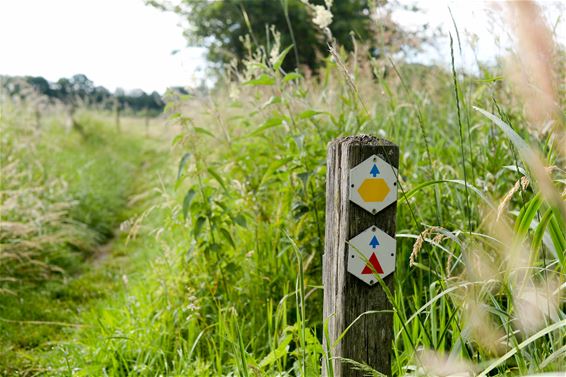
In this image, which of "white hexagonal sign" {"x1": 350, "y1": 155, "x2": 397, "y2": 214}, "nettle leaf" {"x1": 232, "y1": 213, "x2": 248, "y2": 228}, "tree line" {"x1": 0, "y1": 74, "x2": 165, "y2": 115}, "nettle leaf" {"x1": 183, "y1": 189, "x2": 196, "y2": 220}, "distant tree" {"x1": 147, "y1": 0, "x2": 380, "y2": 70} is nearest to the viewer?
"white hexagonal sign" {"x1": 350, "y1": 155, "x2": 397, "y2": 214}

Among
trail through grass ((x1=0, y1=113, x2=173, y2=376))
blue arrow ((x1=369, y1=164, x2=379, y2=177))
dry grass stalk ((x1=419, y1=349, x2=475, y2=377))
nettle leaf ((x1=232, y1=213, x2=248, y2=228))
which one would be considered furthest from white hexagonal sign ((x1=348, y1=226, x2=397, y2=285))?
trail through grass ((x1=0, y1=113, x2=173, y2=376))

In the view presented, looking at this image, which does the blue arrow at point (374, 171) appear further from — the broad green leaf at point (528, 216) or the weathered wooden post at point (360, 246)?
the broad green leaf at point (528, 216)

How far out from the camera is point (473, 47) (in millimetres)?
2709

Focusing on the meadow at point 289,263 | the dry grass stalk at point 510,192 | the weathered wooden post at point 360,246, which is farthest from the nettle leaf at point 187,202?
the dry grass stalk at point 510,192

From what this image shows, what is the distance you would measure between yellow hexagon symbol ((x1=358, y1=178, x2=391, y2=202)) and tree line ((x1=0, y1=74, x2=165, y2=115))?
4444 millimetres

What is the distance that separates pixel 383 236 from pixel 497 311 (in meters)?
0.39

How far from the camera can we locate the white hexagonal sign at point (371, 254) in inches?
67.2

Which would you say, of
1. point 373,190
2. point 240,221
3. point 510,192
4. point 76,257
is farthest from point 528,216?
point 76,257

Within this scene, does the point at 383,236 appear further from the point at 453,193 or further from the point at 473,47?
the point at 473,47

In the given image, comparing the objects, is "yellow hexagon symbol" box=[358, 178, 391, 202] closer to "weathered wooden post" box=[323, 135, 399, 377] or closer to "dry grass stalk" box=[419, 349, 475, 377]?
"weathered wooden post" box=[323, 135, 399, 377]

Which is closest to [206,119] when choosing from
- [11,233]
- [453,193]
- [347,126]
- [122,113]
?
[11,233]

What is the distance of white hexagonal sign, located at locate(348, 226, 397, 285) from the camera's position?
1.71m

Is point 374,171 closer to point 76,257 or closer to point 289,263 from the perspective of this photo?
point 289,263

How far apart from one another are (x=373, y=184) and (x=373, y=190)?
0.02m
